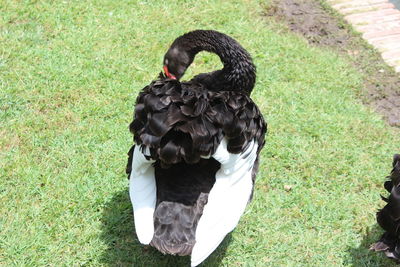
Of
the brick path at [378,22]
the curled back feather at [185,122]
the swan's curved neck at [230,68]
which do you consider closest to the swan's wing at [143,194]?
the curled back feather at [185,122]

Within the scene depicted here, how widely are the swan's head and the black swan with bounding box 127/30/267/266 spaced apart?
70cm

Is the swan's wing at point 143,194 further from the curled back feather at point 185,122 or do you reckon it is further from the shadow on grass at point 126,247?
the shadow on grass at point 126,247

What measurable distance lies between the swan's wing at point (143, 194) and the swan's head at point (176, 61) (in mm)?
934

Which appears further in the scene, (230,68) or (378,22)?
(378,22)

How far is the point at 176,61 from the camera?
3.66 metres

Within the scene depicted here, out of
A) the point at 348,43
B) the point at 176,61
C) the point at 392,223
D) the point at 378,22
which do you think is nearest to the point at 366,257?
the point at 392,223

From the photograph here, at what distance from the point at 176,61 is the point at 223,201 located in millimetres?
1257

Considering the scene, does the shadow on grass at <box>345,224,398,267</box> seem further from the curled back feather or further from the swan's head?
the swan's head

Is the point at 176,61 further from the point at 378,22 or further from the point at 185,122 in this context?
the point at 378,22

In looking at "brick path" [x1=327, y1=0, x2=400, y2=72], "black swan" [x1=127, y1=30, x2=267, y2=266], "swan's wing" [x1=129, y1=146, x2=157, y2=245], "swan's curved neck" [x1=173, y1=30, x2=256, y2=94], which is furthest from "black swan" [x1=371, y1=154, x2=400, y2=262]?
"brick path" [x1=327, y1=0, x2=400, y2=72]

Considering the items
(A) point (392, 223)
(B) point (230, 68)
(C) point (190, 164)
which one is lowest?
(A) point (392, 223)

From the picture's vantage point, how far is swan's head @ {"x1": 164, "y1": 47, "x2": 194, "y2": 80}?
11.9ft

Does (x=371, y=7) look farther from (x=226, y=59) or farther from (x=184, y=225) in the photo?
(x=184, y=225)

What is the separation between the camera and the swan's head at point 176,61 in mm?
3627
